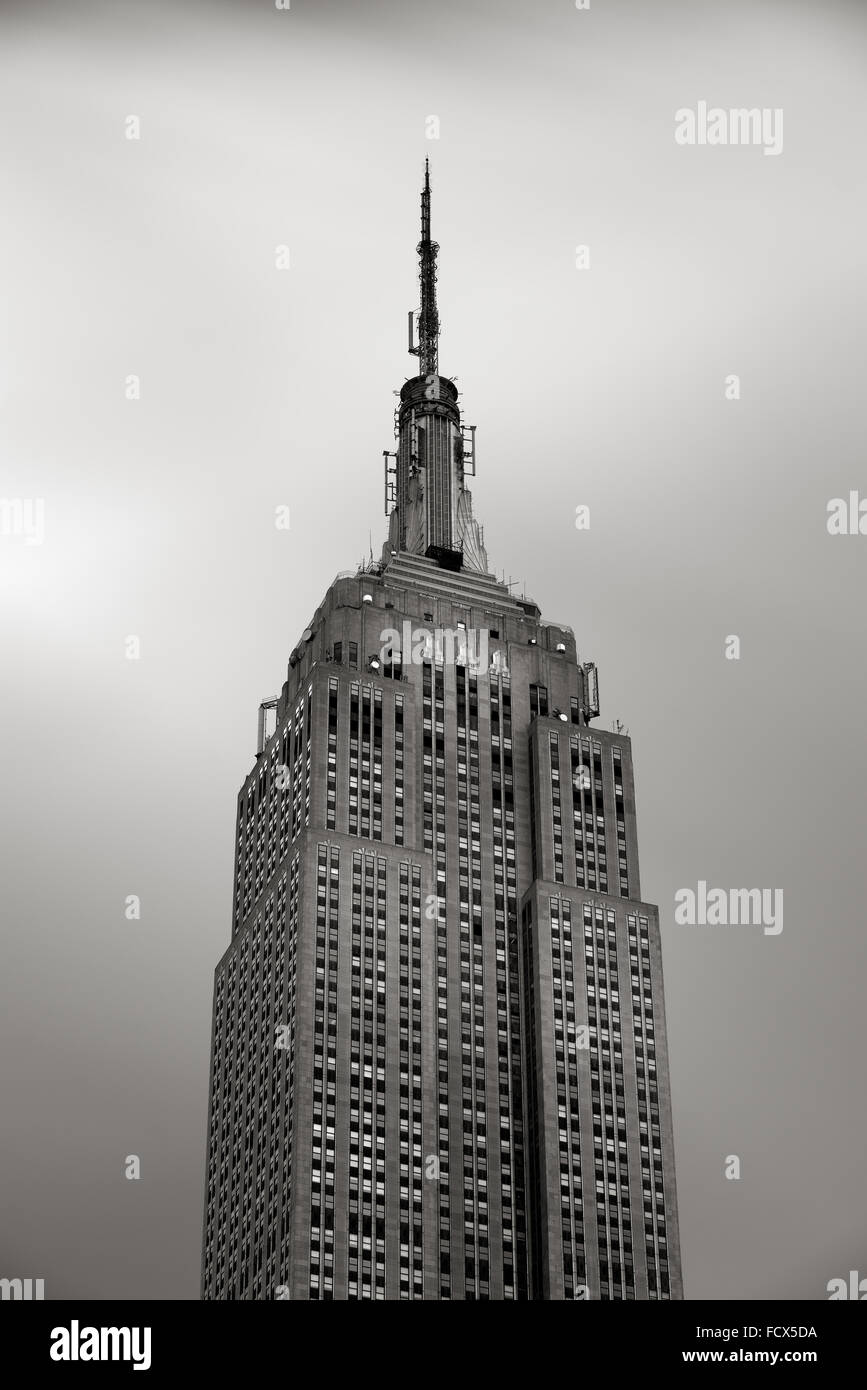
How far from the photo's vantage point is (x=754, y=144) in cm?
19200
